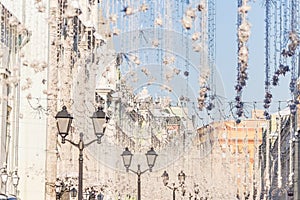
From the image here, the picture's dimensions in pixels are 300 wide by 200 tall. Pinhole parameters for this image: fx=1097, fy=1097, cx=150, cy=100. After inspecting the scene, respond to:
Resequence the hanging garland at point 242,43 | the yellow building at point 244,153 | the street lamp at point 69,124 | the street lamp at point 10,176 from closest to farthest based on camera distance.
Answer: the hanging garland at point 242,43
the street lamp at point 69,124
the street lamp at point 10,176
the yellow building at point 244,153

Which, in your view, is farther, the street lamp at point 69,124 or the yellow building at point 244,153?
the yellow building at point 244,153

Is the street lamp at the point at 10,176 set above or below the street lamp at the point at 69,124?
below

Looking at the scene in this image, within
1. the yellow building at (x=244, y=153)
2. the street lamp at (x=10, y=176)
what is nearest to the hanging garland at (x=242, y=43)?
the street lamp at (x=10, y=176)

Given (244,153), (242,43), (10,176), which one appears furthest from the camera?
(244,153)

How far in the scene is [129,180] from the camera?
5766 cm

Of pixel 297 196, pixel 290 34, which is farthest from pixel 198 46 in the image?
pixel 297 196

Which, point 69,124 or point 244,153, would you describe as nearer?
point 69,124

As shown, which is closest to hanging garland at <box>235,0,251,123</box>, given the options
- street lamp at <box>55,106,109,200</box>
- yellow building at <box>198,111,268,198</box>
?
→ street lamp at <box>55,106,109,200</box>

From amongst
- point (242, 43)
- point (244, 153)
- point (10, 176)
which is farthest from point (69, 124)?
point (244, 153)

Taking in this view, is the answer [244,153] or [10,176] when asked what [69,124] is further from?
[244,153]

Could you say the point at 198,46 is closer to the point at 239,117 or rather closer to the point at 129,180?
the point at 239,117

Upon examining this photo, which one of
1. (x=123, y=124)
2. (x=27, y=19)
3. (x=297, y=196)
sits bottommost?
(x=297, y=196)

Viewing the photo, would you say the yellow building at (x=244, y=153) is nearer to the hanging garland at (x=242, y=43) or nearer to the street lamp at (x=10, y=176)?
the street lamp at (x=10, y=176)

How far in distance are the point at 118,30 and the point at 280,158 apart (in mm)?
81936
